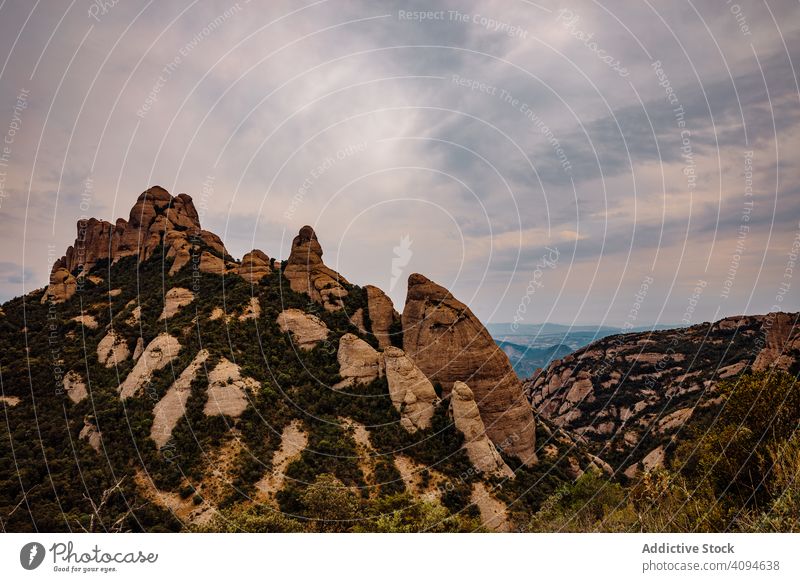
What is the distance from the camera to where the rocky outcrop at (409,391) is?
41.1 meters

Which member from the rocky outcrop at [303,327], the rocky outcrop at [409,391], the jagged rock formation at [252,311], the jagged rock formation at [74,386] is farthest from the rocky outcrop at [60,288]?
the rocky outcrop at [409,391]

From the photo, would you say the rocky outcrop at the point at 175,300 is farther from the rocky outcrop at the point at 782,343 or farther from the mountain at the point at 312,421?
the rocky outcrop at the point at 782,343

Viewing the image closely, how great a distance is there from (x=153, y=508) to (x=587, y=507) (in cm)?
3413

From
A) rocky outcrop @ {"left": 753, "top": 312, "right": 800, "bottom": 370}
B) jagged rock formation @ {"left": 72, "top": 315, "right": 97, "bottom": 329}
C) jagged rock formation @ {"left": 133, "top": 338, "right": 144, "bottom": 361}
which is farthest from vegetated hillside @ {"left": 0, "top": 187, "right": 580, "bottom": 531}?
rocky outcrop @ {"left": 753, "top": 312, "right": 800, "bottom": 370}

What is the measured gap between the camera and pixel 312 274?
186ft

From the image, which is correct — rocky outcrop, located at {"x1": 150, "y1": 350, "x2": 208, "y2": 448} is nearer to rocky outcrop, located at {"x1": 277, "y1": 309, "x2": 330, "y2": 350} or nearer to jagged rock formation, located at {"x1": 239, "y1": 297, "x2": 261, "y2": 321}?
jagged rock formation, located at {"x1": 239, "y1": 297, "x2": 261, "y2": 321}

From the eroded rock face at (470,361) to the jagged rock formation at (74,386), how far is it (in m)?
35.0

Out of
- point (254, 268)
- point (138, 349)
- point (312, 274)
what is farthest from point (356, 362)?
point (138, 349)

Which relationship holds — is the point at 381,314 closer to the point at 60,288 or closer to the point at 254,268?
the point at 254,268

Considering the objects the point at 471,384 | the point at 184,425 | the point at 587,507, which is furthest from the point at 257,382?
the point at 587,507

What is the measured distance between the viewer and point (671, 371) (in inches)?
3044

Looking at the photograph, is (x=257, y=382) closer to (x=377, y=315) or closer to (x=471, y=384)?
(x=377, y=315)

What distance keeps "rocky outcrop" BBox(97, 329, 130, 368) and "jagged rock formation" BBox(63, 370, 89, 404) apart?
272cm

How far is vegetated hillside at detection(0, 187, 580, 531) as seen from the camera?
29.6m
